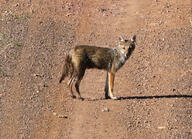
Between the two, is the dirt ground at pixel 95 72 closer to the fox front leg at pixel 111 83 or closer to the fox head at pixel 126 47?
the fox front leg at pixel 111 83

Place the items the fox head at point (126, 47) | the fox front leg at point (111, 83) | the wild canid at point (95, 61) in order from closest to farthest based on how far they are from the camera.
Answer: the wild canid at point (95, 61) < the fox front leg at point (111, 83) < the fox head at point (126, 47)

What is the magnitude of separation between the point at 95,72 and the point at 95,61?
72.3 inches

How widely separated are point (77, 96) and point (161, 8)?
800 cm

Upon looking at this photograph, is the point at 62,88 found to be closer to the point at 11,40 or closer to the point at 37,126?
the point at 37,126

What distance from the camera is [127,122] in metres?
14.2

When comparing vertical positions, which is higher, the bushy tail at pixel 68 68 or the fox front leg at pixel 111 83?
the bushy tail at pixel 68 68

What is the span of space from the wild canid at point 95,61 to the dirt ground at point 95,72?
0.47 metres

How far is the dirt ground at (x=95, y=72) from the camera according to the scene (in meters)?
14.1

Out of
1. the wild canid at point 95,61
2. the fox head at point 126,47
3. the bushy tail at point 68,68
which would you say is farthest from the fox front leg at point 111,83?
the bushy tail at point 68,68

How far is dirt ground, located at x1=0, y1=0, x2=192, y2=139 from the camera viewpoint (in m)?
14.1

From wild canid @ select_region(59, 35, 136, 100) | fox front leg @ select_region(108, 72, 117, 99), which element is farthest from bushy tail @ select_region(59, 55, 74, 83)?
fox front leg @ select_region(108, 72, 117, 99)

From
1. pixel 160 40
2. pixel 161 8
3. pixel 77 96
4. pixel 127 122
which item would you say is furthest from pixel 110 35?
pixel 127 122

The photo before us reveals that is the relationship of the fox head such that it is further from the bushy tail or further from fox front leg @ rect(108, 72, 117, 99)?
the bushy tail

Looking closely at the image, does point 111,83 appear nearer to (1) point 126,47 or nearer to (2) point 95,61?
(2) point 95,61
